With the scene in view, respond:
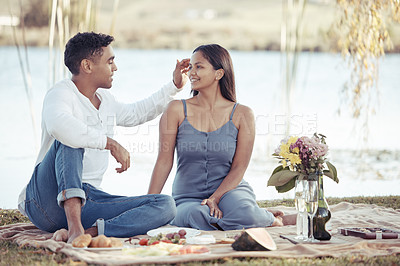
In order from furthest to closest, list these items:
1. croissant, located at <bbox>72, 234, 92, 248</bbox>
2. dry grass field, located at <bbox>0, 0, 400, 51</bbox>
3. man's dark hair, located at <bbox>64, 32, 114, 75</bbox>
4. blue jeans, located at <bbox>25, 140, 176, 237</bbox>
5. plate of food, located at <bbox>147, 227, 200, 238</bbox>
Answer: dry grass field, located at <bbox>0, 0, 400, 51</bbox>
man's dark hair, located at <bbox>64, 32, 114, 75</bbox>
plate of food, located at <bbox>147, 227, 200, 238</bbox>
blue jeans, located at <bbox>25, 140, 176, 237</bbox>
croissant, located at <bbox>72, 234, 92, 248</bbox>

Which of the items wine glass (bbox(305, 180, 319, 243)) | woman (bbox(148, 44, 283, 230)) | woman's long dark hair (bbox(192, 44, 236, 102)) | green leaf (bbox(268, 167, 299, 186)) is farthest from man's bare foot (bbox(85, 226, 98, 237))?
woman's long dark hair (bbox(192, 44, 236, 102))

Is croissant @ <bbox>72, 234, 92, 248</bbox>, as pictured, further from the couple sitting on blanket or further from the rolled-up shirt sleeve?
the rolled-up shirt sleeve

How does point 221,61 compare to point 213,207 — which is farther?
point 221,61

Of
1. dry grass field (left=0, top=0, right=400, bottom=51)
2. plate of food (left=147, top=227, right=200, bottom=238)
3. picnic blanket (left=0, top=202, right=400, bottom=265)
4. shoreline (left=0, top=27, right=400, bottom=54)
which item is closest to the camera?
picnic blanket (left=0, top=202, right=400, bottom=265)

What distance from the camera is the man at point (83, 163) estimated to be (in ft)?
9.50

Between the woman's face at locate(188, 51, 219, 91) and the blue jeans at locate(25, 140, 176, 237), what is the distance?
32.1 inches

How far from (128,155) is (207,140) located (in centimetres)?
77

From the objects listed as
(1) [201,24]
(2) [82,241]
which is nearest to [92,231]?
(2) [82,241]

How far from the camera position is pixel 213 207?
344 cm

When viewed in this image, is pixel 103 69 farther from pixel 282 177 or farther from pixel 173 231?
pixel 282 177

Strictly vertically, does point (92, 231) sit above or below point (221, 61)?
below

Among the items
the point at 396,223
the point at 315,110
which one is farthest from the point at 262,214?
the point at 315,110

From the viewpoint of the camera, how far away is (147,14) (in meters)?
17.0

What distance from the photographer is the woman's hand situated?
11.2 ft
